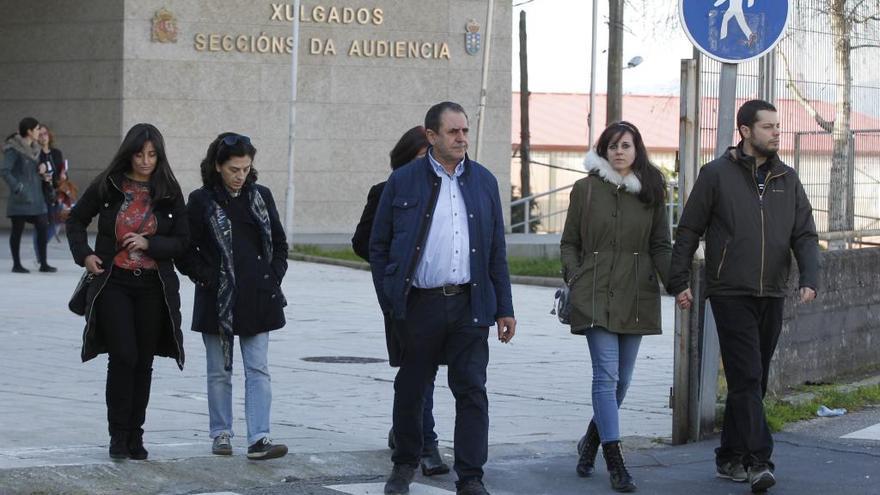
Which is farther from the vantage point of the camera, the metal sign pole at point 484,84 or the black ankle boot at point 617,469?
the metal sign pole at point 484,84

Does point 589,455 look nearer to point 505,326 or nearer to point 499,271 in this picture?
point 505,326

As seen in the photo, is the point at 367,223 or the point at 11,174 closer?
the point at 367,223

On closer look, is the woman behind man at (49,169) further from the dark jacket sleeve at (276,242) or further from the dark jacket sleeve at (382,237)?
the dark jacket sleeve at (382,237)

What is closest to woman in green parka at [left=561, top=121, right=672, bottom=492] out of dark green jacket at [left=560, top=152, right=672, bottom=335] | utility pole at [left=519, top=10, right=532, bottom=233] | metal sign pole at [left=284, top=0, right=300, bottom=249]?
dark green jacket at [left=560, top=152, right=672, bottom=335]

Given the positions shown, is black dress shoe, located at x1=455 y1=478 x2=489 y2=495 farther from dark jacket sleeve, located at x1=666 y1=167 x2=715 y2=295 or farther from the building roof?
the building roof

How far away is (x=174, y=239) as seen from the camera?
7836mm

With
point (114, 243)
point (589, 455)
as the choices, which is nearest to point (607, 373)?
point (589, 455)

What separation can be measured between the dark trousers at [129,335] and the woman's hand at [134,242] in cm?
13

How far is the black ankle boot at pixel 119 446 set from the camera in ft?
25.2

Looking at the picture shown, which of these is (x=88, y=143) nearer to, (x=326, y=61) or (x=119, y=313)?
(x=326, y=61)

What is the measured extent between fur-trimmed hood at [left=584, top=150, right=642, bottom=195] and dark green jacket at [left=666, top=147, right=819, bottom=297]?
0.29m

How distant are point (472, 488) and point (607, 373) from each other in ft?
3.59

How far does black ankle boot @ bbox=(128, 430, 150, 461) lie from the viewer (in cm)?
776

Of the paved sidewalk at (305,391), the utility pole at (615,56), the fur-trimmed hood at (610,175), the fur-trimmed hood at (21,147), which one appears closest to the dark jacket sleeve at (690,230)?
the fur-trimmed hood at (610,175)
